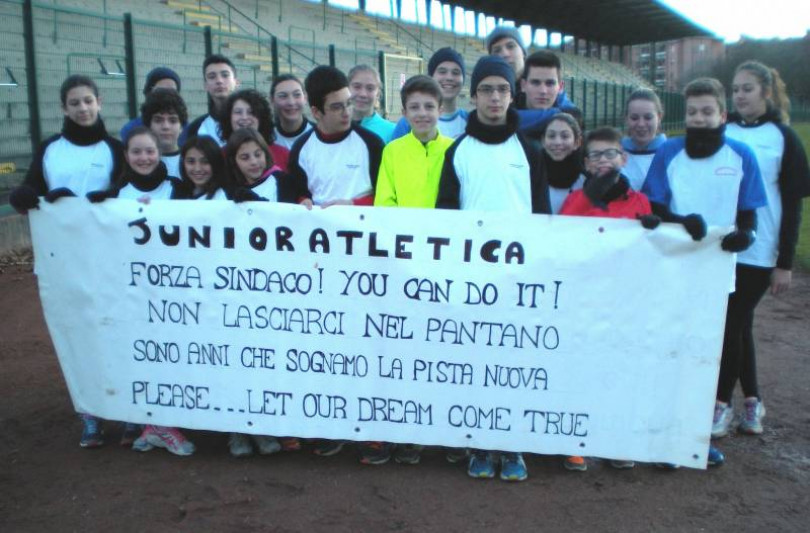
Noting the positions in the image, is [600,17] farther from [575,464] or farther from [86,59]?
[575,464]

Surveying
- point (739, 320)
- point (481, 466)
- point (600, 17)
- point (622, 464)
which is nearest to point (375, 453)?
point (481, 466)

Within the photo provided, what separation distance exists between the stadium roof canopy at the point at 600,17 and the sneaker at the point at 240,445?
38.7 m

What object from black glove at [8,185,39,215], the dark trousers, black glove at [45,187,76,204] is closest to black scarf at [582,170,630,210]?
the dark trousers

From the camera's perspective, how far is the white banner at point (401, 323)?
3.73 metres

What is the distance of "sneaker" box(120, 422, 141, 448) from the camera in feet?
14.3

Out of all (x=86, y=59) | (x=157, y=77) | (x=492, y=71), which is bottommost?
(x=492, y=71)

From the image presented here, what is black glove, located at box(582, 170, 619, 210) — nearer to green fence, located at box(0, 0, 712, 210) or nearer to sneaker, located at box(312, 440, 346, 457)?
sneaker, located at box(312, 440, 346, 457)

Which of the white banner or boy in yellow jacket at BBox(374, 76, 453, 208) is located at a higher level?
boy in yellow jacket at BBox(374, 76, 453, 208)

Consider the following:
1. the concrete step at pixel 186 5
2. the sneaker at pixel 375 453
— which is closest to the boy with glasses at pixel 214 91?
the sneaker at pixel 375 453

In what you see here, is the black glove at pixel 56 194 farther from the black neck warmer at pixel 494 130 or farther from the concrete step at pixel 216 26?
the concrete step at pixel 216 26

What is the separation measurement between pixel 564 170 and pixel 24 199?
2893mm

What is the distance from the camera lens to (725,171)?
3963 millimetres

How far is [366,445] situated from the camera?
162 inches

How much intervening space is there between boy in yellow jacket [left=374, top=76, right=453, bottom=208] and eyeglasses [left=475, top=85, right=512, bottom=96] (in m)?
0.31
